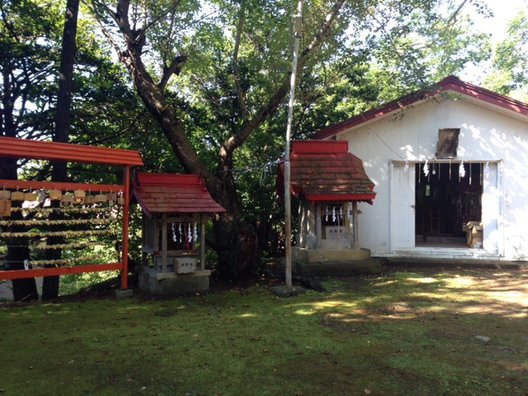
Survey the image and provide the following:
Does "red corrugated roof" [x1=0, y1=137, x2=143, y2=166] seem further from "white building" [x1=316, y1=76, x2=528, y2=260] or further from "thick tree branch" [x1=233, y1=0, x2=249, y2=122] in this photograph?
"white building" [x1=316, y1=76, x2=528, y2=260]

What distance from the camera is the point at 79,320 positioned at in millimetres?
6449

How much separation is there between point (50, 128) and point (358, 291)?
8.20 meters

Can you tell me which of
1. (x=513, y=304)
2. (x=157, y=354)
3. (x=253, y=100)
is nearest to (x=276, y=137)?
(x=253, y=100)

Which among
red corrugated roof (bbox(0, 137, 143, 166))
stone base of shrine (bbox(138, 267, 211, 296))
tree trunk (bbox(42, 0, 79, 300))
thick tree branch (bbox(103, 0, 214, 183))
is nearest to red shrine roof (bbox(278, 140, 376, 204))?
thick tree branch (bbox(103, 0, 214, 183))

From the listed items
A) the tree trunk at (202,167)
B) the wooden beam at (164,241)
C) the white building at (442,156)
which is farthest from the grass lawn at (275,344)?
the white building at (442,156)

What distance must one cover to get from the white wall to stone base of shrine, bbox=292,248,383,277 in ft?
6.38

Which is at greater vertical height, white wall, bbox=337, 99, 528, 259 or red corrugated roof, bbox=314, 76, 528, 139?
red corrugated roof, bbox=314, 76, 528, 139

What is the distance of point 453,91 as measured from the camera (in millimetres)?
11203

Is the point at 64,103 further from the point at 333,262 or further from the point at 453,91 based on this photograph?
the point at 453,91

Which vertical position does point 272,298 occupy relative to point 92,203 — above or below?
below

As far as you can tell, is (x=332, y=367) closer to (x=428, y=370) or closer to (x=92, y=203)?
(x=428, y=370)

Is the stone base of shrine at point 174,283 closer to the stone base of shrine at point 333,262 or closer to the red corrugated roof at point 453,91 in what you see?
the stone base of shrine at point 333,262

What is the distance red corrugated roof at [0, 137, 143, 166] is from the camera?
6.62 metres

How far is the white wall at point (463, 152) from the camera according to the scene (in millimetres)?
11438
